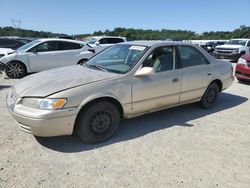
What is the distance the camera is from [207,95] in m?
5.47

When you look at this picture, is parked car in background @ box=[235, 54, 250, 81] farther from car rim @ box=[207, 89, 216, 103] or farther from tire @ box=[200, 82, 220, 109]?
car rim @ box=[207, 89, 216, 103]

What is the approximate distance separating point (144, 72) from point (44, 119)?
5.52 feet

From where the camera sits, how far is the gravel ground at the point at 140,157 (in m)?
2.92

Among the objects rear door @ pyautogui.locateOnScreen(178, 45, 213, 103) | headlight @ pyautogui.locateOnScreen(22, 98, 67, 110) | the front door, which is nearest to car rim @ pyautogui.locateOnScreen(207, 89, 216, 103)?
rear door @ pyautogui.locateOnScreen(178, 45, 213, 103)

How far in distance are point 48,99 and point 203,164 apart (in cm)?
223

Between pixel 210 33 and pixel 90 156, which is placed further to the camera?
pixel 210 33

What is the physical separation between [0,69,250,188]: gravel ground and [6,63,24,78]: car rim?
4751mm

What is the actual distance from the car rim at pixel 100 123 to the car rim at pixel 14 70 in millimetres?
6503

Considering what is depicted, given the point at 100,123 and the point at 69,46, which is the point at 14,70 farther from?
the point at 100,123

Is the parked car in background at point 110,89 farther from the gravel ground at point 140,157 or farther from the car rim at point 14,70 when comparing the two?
the car rim at point 14,70

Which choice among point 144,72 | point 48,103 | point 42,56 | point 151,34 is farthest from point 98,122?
point 151,34

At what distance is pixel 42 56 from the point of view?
9344 mm

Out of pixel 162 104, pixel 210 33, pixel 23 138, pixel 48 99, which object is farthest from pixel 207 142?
pixel 210 33

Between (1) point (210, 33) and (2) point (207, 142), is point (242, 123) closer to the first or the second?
(2) point (207, 142)
